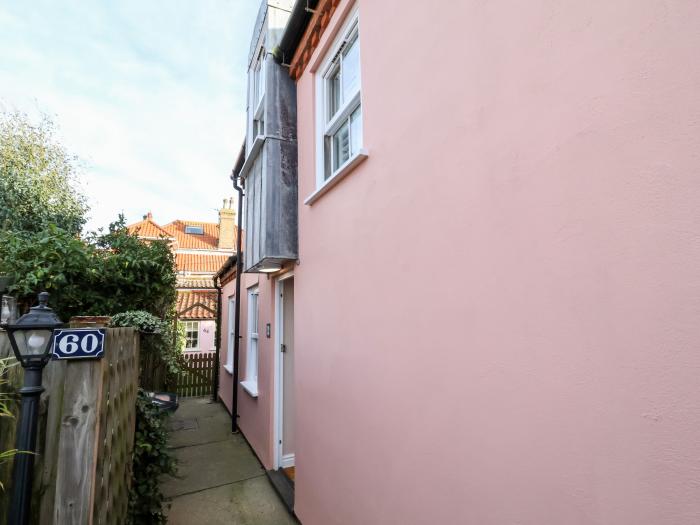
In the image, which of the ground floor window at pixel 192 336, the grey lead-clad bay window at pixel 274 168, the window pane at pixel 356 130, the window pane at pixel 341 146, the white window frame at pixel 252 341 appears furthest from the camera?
the ground floor window at pixel 192 336

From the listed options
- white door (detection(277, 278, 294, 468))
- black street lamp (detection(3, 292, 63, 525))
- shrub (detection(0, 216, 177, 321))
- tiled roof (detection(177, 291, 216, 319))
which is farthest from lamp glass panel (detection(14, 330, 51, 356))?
tiled roof (detection(177, 291, 216, 319))

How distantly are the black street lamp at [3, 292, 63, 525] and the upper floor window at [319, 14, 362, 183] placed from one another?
7.31ft

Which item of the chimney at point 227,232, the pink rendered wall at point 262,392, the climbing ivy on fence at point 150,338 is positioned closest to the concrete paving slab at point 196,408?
the pink rendered wall at point 262,392

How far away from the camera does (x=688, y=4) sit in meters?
0.96

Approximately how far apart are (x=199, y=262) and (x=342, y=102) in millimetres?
23031

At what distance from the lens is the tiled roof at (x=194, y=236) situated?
2500 centimetres

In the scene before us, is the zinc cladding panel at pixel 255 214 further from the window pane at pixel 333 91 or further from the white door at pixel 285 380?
the window pane at pixel 333 91

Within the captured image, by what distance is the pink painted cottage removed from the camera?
0.99 metres

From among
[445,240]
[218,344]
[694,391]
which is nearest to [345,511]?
[445,240]

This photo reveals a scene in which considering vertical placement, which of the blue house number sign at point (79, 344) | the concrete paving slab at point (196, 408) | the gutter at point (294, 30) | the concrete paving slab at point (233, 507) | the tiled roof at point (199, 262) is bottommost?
the concrete paving slab at point (196, 408)

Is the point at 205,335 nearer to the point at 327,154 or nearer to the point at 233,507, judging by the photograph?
the point at 233,507

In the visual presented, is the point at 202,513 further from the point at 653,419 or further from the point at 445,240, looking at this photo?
the point at 653,419

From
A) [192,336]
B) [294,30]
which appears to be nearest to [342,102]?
[294,30]

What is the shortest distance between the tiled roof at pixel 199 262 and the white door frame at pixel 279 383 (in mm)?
19128
